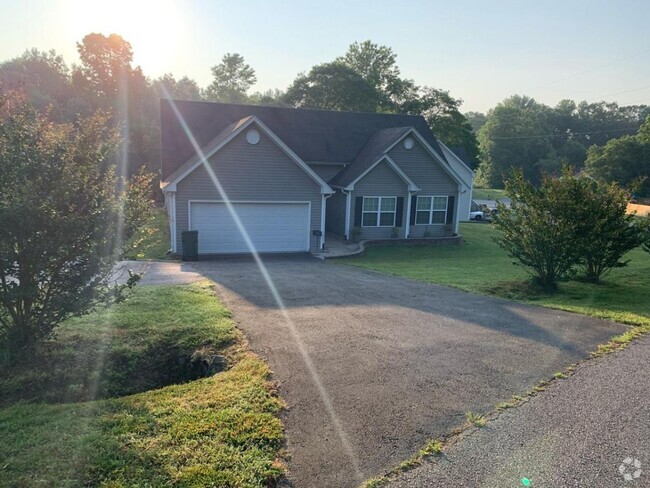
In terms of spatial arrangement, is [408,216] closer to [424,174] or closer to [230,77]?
[424,174]

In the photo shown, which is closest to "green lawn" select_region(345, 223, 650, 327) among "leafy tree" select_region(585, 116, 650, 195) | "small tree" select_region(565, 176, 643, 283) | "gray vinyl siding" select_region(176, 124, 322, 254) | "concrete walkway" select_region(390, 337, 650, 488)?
"small tree" select_region(565, 176, 643, 283)

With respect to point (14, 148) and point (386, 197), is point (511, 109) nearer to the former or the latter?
point (386, 197)

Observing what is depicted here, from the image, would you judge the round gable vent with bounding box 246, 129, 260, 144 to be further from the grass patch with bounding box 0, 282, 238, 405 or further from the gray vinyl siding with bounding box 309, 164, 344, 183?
the grass patch with bounding box 0, 282, 238, 405

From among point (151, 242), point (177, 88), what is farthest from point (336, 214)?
point (177, 88)

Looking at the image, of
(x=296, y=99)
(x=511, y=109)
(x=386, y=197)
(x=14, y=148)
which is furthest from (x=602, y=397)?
(x=511, y=109)

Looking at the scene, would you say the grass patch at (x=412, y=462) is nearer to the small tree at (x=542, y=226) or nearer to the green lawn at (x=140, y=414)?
the green lawn at (x=140, y=414)

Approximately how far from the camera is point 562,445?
A: 4.26 metres

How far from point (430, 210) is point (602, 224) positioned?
42.8ft

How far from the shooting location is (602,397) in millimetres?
5297

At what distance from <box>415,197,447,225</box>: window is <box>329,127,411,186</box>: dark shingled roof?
3.48 metres

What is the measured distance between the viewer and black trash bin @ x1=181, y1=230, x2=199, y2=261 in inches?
692

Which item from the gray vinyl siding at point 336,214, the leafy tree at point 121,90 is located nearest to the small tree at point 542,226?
the gray vinyl siding at point 336,214

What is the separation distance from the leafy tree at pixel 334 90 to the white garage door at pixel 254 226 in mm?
26051

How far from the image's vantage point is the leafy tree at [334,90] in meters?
42.6
